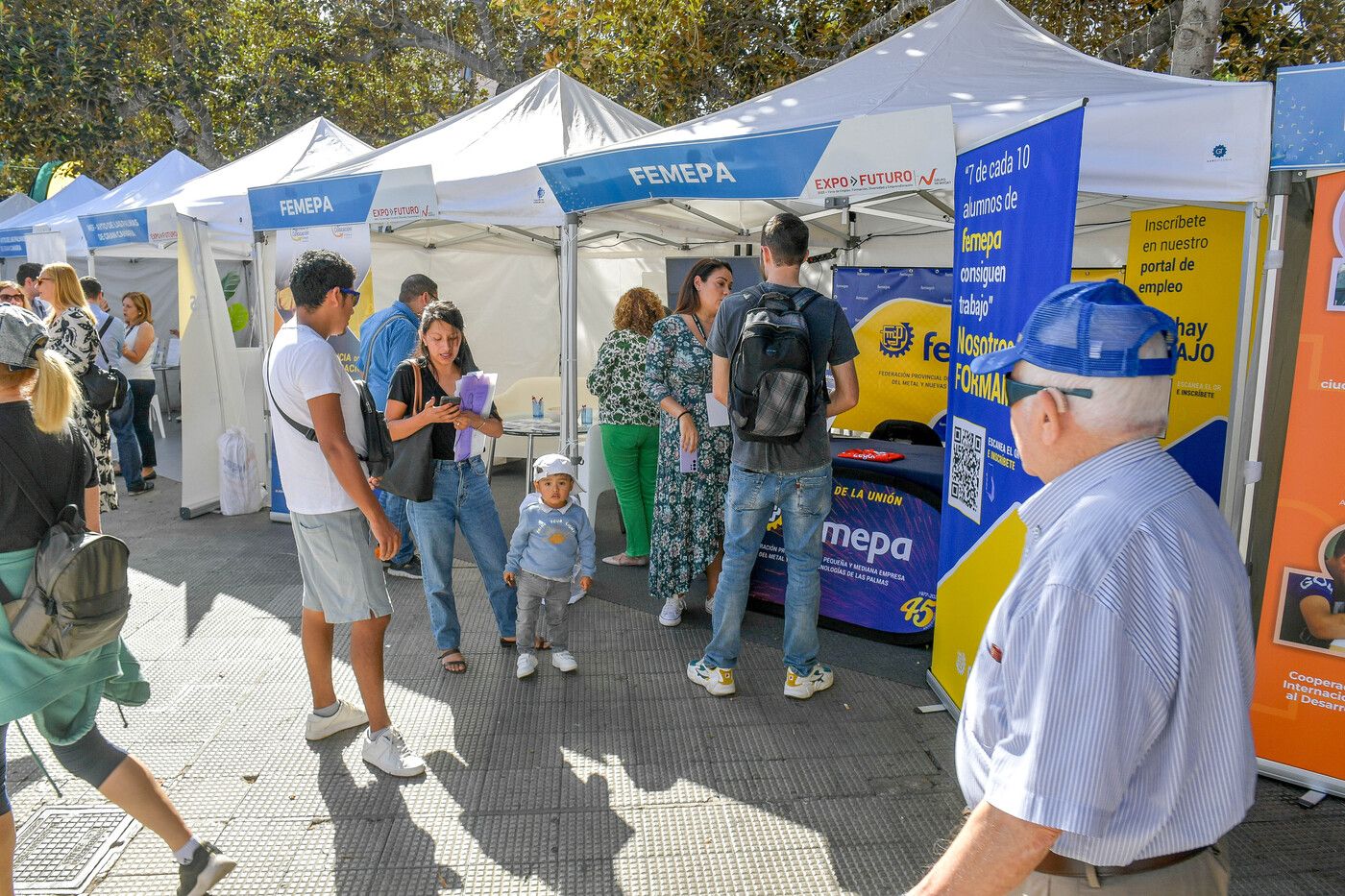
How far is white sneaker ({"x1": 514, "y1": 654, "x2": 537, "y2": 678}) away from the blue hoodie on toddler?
16.0 inches

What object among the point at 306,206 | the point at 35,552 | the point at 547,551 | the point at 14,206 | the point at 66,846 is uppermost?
the point at 14,206

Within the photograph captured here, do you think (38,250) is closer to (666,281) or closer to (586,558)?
(666,281)

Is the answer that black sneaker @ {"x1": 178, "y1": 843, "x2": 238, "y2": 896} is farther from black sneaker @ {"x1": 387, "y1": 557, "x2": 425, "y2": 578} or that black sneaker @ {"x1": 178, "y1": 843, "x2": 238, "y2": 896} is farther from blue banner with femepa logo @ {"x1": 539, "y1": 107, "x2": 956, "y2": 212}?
blue banner with femepa logo @ {"x1": 539, "y1": 107, "x2": 956, "y2": 212}

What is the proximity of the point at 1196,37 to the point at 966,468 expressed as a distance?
400cm

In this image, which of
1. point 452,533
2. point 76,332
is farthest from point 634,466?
point 76,332

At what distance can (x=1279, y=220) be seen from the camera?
10.1 ft

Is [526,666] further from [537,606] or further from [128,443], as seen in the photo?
[128,443]

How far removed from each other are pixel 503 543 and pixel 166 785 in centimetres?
166

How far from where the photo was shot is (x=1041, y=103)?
144 inches

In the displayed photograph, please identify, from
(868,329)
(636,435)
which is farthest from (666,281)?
(636,435)

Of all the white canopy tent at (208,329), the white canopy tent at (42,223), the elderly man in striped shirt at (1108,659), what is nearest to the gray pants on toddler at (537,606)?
the elderly man in striped shirt at (1108,659)

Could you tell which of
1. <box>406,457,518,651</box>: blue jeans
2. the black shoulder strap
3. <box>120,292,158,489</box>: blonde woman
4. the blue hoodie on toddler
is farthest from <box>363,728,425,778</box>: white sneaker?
<box>120,292,158,489</box>: blonde woman

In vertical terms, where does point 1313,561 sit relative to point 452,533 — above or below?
above

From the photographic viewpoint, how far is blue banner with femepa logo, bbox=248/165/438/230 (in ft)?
18.4
